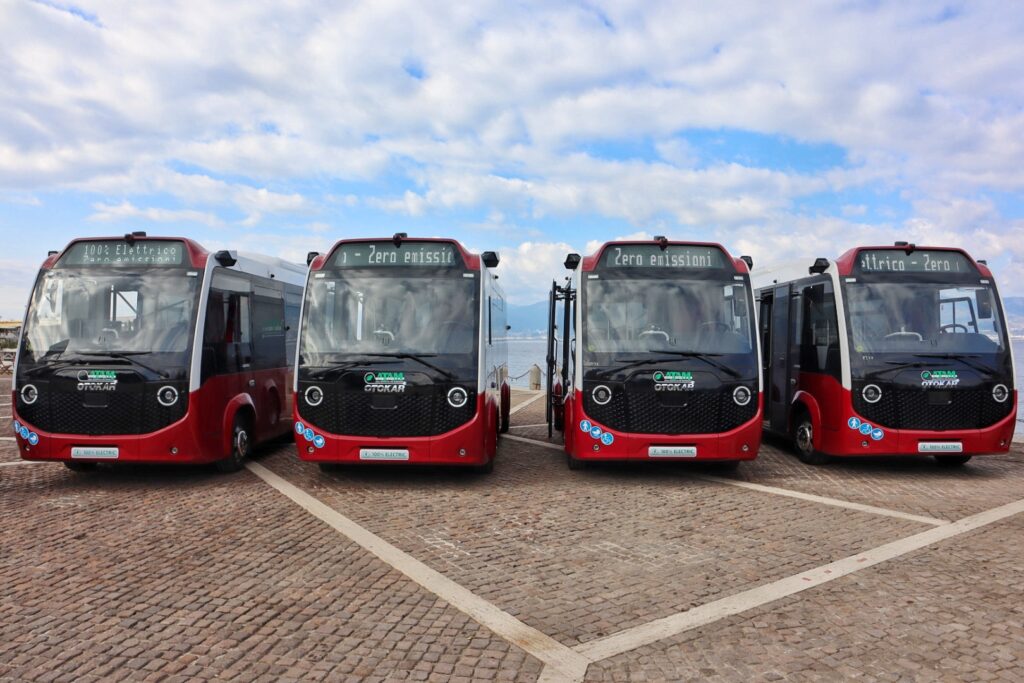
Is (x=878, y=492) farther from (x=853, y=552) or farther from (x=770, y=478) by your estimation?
(x=853, y=552)

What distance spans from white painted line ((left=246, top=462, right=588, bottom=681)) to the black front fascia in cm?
107

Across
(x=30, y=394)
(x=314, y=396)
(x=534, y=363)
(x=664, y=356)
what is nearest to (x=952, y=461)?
(x=664, y=356)

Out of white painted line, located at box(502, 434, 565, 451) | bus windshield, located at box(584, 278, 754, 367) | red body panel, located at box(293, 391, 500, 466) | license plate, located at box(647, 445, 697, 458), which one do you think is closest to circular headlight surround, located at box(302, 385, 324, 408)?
red body panel, located at box(293, 391, 500, 466)

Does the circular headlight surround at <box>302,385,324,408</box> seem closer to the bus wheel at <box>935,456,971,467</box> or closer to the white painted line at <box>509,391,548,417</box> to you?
the bus wheel at <box>935,456,971,467</box>

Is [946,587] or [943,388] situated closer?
[946,587]

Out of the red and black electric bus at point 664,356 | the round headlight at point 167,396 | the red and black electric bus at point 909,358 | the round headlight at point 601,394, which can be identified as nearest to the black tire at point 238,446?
the round headlight at point 167,396

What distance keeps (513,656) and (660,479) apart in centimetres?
536

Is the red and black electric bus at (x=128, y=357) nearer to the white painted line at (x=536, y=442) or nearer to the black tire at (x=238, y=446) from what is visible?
the black tire at (x=238, y=446)

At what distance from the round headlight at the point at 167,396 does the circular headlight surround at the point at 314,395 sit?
1.39m

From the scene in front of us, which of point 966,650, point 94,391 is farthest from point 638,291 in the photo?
point 94,391

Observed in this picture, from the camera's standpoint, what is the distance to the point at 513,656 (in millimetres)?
4152

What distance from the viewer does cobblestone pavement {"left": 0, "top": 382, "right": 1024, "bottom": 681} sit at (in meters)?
4.09

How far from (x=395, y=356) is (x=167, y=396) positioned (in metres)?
2.52

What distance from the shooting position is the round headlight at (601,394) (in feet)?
28.3
